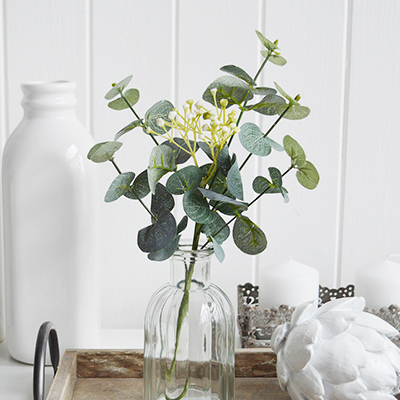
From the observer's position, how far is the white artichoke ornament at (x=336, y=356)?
2.02 feet

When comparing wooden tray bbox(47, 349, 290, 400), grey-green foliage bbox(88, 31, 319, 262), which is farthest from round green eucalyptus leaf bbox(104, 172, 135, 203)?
wooden tray bbox(47, 349, 290, 400)

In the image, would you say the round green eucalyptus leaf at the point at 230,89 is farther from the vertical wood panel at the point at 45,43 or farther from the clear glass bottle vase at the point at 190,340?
the vertical wood panel at the point at 45,43

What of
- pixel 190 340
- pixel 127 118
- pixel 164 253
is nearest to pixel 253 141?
pixel 164 253

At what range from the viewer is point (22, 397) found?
2.33 ft

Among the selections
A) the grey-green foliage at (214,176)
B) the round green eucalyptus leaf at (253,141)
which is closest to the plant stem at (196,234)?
the grey-green foliage at (214,176)

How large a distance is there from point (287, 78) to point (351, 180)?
20cm

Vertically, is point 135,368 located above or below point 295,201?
below

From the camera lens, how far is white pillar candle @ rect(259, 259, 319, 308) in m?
0.81

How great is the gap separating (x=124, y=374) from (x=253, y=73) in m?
0.49

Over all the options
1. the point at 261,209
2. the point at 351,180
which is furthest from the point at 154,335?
the point at 351,180

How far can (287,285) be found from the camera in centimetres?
81

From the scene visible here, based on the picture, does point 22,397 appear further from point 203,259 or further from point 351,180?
point 351,180

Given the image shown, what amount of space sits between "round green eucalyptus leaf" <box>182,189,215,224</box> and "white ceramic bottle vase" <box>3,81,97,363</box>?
22 cm

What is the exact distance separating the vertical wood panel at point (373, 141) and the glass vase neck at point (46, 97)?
0.45 m
